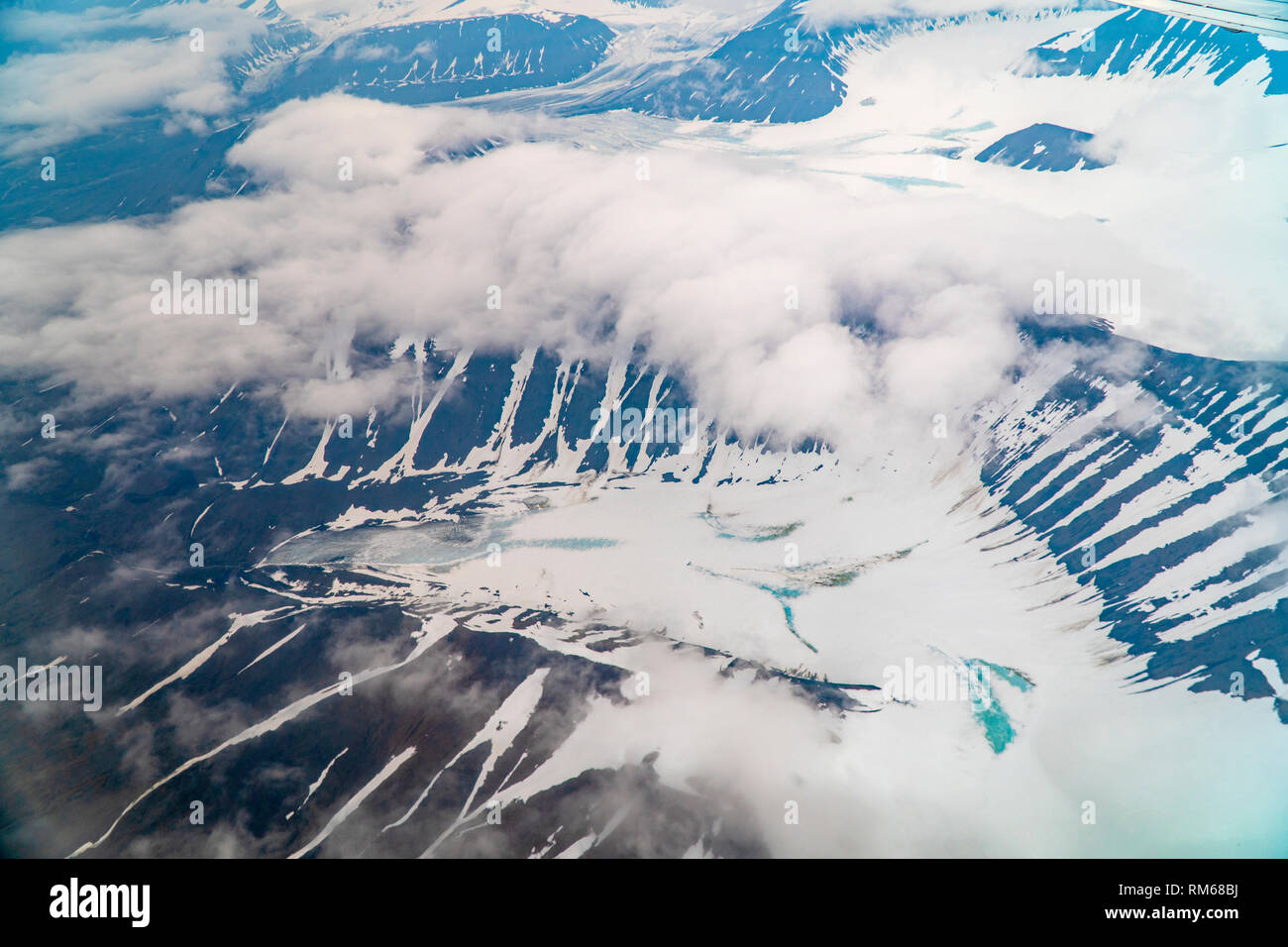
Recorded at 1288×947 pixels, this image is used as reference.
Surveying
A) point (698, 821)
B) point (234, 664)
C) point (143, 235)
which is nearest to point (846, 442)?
point (698, 821)

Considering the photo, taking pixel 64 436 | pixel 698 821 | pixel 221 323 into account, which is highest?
pixel 221 323

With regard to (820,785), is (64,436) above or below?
above

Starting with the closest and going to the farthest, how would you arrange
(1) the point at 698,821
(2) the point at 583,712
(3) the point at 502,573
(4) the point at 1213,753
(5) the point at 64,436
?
(1) the point at 698,821
(4) the point at 1213,753
(2) the point at 583,712
(3) the point at 502,573
(5) the point at 64,436

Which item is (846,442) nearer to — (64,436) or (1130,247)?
(1130,247)

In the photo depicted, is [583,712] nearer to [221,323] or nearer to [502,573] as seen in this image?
[502,573]

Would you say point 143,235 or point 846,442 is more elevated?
point 143,235

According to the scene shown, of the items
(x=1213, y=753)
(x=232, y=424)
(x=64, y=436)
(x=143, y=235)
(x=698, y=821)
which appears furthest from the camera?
(x=143, y=235)

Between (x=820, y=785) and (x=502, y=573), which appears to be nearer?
(x=820, y=785)

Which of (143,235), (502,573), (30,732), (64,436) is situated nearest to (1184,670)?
(502,573)

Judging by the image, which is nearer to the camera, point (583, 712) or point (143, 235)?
point (583, 712)
